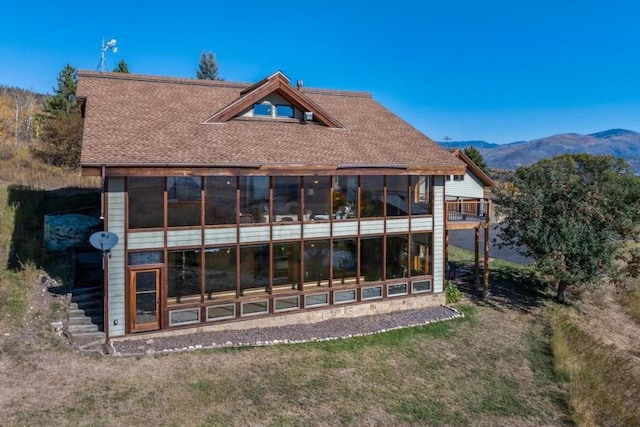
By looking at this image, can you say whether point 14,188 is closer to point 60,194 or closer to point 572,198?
point 60,194

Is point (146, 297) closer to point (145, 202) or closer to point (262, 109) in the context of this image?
point (145, 202)

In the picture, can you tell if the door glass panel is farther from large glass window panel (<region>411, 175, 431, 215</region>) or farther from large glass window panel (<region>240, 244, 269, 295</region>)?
large glass window panel (<region>411, 175, 431, 215</region>)

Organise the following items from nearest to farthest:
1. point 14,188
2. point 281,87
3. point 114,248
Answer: point 114,248, point 281,87, point 14,188

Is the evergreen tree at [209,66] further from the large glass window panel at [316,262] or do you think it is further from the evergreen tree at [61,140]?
the large glass window panel at [316,262]

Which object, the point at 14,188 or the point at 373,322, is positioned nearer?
the point at 373,322

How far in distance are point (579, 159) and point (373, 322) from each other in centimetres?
5846

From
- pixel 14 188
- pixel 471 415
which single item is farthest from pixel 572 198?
pixel 14 188

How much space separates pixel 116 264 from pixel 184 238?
205 centimetres

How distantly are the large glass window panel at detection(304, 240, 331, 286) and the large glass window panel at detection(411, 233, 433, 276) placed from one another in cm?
374

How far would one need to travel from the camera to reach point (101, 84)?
726 inches

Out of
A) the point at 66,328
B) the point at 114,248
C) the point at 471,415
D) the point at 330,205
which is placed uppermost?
the point at 330,205

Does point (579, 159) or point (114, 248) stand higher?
point (579, 159)

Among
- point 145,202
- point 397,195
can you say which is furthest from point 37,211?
point 397,195

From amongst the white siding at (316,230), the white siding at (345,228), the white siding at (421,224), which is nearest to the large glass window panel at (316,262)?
the white siding at (316,230)
